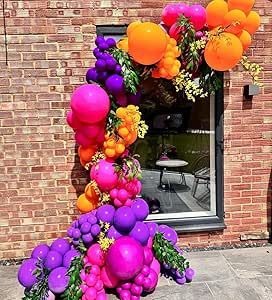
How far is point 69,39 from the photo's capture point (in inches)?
144

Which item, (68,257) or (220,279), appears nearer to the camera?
(68,257)

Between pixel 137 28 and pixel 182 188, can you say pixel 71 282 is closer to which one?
pixel 182 188

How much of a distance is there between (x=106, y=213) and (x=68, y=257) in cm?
47

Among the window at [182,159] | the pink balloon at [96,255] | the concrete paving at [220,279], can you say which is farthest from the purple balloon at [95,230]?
the window at [182,159]

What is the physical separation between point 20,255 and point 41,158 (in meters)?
0.99

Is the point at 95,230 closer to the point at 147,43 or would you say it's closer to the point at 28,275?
the point at 28,275

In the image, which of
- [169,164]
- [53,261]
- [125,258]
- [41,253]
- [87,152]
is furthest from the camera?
[169,164]

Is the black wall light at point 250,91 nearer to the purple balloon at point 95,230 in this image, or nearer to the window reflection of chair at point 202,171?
the window reflection of chair at point 202,171

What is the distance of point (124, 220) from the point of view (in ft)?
9.94

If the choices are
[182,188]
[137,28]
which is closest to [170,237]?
[182,188]

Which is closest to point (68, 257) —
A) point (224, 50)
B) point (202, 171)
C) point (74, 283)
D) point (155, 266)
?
point (74, 283)

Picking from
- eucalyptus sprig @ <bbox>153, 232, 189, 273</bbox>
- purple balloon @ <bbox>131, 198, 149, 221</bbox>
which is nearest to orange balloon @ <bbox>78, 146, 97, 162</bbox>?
purple balloon @ <bbox>131, 198, 149, 221</bbox>

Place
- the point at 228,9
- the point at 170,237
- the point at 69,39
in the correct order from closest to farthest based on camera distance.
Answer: the point at 228,9 < the point at 170,237 < the point at 69,39

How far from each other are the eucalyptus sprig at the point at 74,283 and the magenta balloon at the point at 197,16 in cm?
213
